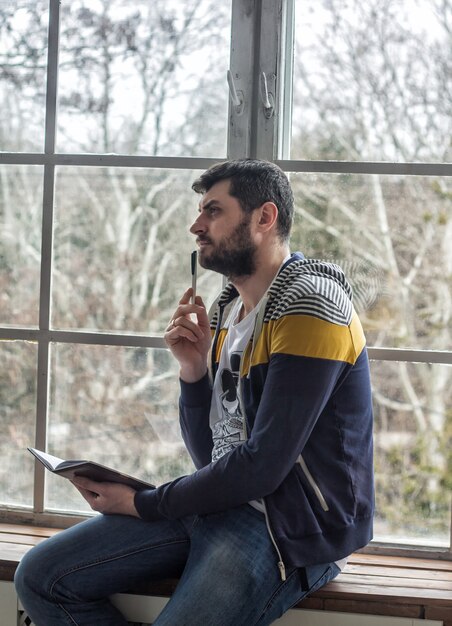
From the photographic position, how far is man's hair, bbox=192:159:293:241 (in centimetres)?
205

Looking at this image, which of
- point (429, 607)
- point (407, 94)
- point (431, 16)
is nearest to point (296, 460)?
point (429, 607)

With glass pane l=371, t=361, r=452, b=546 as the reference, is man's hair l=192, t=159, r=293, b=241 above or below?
above

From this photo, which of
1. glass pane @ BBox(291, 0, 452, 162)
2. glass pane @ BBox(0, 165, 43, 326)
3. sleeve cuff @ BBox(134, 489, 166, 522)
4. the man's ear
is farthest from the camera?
glass pane @ BBox(0, 165, 43, 326)

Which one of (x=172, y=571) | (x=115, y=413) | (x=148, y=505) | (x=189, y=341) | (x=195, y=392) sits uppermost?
(x=189, y=341)

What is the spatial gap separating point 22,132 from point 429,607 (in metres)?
1.78

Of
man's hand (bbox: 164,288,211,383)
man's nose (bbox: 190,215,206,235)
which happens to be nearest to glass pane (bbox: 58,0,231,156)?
man's nose (bbox: 190,215,206,235)

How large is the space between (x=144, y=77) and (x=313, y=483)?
1.32m

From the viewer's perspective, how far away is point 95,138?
2.41 meters

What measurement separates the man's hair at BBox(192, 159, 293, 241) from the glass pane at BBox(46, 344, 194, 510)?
57cm

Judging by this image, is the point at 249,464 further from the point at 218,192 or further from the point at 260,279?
the point at 218,192

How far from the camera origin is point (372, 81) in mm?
2262

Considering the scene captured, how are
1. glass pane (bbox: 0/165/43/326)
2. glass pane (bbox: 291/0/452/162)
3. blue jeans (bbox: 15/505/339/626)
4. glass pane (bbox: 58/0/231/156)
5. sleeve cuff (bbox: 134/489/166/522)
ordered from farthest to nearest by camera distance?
glass pane (bbox: 0/165/43/326), glass pane (bbox: 58/0/231/156), glass pane (bbox: 291/0/452/162), sleeve cuff (bbox: 134/489/166/522), blue jeans (bbox: 15/505/339/626)

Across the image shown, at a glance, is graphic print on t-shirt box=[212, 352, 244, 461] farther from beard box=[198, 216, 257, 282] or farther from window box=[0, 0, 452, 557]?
window box=[0, 0, 452, 557]

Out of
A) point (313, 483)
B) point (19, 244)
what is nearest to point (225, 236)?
point (313, 483)
